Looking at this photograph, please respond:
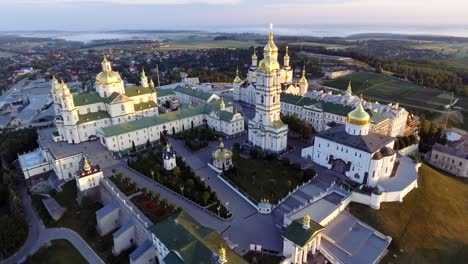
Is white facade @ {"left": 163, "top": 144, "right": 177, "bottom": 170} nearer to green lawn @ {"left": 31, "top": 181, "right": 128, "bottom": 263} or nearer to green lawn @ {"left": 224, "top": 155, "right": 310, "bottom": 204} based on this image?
green lawn @ {"left": 224, "top": 155, "right": 310, "bottom": 204}

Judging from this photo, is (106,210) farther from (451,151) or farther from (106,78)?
(451,151)

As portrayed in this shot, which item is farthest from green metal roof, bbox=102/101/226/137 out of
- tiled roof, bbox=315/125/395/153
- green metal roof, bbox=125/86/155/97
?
tiled roof, bbox=315/125/395/153

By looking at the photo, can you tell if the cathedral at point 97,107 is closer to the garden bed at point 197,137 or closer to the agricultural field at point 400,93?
the garden bed at point 197,137

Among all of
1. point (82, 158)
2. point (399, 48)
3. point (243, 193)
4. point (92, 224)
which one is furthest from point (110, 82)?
point (399, 48)

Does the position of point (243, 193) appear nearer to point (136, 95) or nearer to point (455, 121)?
point (136, 95)

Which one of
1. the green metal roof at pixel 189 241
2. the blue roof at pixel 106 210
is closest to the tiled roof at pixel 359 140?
the green metal roof at pixel 189 241

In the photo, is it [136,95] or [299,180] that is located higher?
A: [136,95]

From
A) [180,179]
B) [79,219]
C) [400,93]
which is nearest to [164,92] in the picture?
[180,179]
